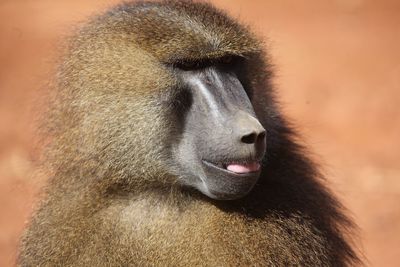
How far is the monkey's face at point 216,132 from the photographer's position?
3488mm

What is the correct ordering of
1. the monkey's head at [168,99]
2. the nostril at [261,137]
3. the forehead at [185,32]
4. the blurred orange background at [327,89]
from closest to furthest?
the nostril at [261,137] < the monkey's head at [168,99] < the forehead at [185,32] < the blurred orange background at [327,89]

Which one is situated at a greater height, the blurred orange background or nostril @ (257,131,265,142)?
nostril @ (257,131,265,142)

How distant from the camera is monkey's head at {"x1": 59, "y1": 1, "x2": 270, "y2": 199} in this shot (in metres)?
3.61

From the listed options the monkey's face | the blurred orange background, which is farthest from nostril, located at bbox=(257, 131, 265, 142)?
the blurred orange background

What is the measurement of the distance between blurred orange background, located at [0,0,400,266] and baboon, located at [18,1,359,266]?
542 millimetres

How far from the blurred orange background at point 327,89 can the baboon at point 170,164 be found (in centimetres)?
54

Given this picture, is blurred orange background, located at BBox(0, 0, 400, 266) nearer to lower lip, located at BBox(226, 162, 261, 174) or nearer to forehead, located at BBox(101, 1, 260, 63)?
forehead, located at BBox(101, 1, 260, 63)

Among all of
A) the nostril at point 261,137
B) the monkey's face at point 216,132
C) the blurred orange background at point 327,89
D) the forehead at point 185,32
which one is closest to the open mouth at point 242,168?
the monkey's face at point 216,132

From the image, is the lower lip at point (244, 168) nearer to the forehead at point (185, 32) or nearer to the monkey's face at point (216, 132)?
the monkey's face at point (216, 132)

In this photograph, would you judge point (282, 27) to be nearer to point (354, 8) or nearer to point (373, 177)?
point (354, 8)

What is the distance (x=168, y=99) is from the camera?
3721mm

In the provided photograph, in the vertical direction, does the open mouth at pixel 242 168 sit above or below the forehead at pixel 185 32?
below

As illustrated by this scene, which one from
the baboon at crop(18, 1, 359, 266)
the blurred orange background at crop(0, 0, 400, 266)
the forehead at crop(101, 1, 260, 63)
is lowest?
the blurred orange background at crop(0, 0, 400, 266)

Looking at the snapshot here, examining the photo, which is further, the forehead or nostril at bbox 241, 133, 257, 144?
the forehead
